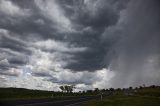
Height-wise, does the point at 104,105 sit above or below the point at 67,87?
below

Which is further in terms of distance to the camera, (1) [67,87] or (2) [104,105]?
(1) [67,87]

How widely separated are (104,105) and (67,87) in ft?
499

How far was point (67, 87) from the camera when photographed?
192 meters

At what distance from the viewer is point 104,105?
41.4m
